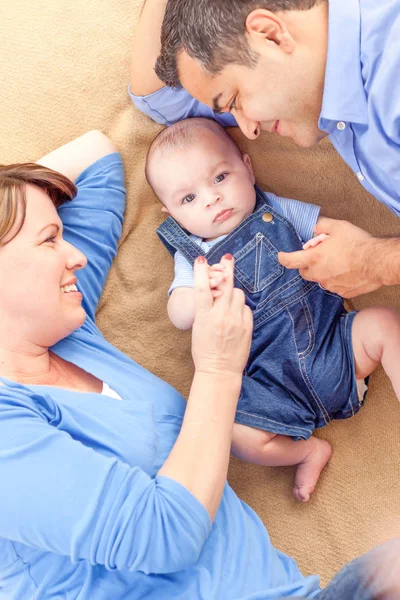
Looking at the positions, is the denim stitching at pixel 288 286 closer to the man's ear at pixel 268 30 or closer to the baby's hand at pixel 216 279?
the baby's hand at pixel 216 279

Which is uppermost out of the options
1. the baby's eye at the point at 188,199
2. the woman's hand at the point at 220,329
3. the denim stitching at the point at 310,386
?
the baby's eye at the point at 188,199

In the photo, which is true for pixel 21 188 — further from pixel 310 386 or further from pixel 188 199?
pixel 310 386

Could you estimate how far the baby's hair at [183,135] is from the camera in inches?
72.7

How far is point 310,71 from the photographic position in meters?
1.39

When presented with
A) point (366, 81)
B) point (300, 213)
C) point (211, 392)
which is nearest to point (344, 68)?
point (366, 81)

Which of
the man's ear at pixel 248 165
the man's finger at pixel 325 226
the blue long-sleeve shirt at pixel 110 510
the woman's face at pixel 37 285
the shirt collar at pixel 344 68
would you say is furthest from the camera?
the man's ear at pixel 248 165

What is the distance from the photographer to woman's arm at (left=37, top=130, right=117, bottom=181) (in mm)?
1868

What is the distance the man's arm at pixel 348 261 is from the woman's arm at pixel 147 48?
649 mm

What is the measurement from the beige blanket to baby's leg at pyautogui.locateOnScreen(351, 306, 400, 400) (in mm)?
148

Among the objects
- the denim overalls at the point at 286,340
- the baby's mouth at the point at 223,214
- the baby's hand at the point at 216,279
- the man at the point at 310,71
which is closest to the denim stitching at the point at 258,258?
the denim overalls at the point at 286,340

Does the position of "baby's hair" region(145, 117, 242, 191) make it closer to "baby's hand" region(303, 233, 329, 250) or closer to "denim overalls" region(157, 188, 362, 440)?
"denim overalls" region(157, 188, 362, 440)

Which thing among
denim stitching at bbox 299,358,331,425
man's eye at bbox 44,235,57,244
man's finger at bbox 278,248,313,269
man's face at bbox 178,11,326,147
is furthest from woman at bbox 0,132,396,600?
man's face at bbox 178,11,326,147

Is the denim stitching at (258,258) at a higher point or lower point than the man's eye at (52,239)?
lower

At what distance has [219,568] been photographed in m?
1.41
